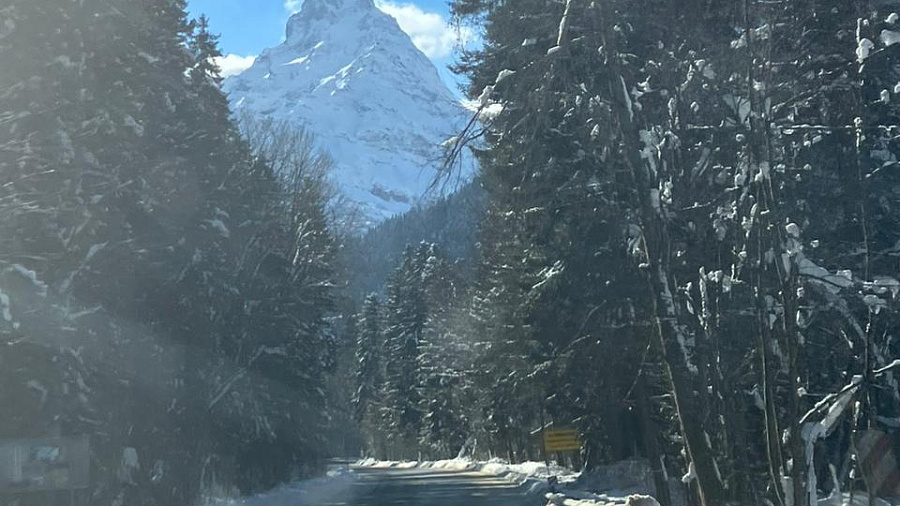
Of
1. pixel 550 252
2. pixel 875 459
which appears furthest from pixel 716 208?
pixel 550 252

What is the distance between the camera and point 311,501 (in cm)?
3662

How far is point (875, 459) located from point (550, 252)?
1267 cm

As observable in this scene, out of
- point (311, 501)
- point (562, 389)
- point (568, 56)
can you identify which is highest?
point (568, 56)

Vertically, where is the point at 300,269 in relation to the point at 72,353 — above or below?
above

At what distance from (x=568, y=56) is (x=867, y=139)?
7.32m

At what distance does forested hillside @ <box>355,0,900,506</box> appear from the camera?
37.5ft

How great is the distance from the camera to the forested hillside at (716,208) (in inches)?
450

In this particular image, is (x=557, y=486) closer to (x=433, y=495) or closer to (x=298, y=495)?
(x=433, y=495)

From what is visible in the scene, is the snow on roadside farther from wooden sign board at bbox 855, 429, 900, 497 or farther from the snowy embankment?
wooden sign board at bbox 855, 429, 900, 497

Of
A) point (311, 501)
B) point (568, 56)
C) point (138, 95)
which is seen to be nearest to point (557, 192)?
point (568, 56)

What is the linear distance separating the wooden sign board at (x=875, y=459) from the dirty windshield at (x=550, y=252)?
0.04 metres

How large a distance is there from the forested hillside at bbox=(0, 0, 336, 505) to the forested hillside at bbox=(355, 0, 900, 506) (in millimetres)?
7456

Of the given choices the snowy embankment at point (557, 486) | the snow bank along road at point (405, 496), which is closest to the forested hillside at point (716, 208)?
the snowy embankment at point (557, 486)

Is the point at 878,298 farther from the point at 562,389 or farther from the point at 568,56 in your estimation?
the point at 562,389
